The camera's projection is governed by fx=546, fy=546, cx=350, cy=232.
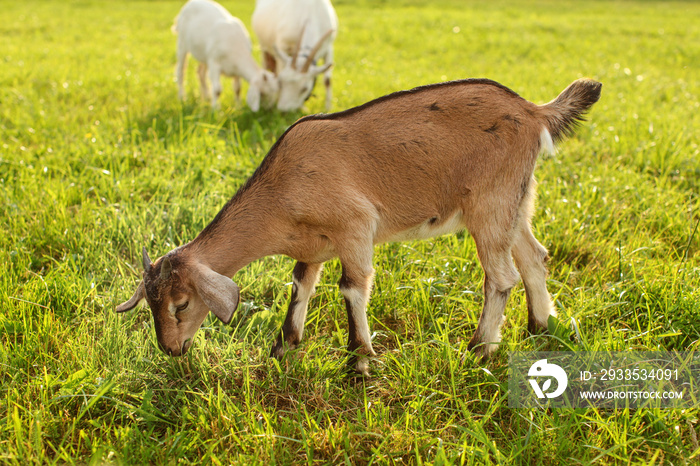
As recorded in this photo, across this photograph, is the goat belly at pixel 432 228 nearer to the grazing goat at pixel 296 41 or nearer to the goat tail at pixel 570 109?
the goat tail at pixel 570 109

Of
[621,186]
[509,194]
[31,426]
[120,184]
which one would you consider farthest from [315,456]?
[621,186]

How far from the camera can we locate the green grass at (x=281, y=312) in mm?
2301

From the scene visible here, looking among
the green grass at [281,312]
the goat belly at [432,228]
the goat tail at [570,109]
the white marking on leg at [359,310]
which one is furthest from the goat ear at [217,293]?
the goat tail at [570,109]

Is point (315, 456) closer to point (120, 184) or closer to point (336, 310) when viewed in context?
point (336, 310)

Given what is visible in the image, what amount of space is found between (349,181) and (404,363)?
0.93m

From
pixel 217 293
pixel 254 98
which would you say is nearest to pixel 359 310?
pixel 217 293

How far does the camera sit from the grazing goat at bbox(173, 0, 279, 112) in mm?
6785

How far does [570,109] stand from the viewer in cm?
274

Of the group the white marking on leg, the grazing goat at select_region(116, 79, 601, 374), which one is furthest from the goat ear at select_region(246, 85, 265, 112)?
the white marking on leg

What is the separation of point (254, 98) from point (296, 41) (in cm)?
183

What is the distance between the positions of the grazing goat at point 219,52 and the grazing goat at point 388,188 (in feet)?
13.4

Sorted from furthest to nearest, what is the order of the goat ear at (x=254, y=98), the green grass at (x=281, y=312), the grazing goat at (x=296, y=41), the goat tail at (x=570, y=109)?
the grazing goat at (x=296, y=41)
the goat ear at (x=254, y=98)
the goat tail at (x=570, y=109)
the green grass at (x=281, y=312)

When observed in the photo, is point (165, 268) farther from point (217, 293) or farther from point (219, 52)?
point (219, 52)

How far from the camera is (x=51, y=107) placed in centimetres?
625
